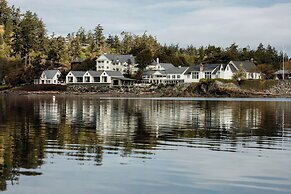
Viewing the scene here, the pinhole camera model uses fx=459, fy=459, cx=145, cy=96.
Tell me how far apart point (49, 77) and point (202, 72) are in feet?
151

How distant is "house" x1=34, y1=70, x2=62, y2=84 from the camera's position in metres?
138

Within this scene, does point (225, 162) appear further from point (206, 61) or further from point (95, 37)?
point (95, 37)

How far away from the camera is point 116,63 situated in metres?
144

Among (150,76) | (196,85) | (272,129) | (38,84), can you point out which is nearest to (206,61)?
(150,76)

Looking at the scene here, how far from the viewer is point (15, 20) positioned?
7269 inches

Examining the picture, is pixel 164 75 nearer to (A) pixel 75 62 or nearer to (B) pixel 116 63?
(B) pixel 116 63

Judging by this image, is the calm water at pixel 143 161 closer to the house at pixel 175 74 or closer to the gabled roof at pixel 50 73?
the house at pixel 175 74

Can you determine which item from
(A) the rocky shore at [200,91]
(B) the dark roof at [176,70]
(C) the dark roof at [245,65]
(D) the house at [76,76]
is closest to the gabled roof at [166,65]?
(B) the dark roof at [176,70]

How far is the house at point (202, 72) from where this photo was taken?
124375mm

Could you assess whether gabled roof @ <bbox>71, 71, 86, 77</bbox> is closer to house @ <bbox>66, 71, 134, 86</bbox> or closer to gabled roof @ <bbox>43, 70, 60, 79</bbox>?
house @ <bbox>66, 71, 134, 86</bbox>

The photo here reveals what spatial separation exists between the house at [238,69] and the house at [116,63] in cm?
3025

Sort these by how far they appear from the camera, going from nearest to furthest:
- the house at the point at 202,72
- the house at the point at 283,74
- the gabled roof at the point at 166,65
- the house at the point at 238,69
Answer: the house at the point at 238,69
the house at the point at 202,72
the house at the point at 283,74
the gabled roof at the point at 166,65

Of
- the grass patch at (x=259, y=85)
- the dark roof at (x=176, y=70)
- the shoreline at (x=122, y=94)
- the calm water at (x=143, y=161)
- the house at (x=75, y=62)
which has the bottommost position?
the calm water at (x=143, y=161)

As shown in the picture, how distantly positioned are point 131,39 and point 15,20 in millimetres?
47303
